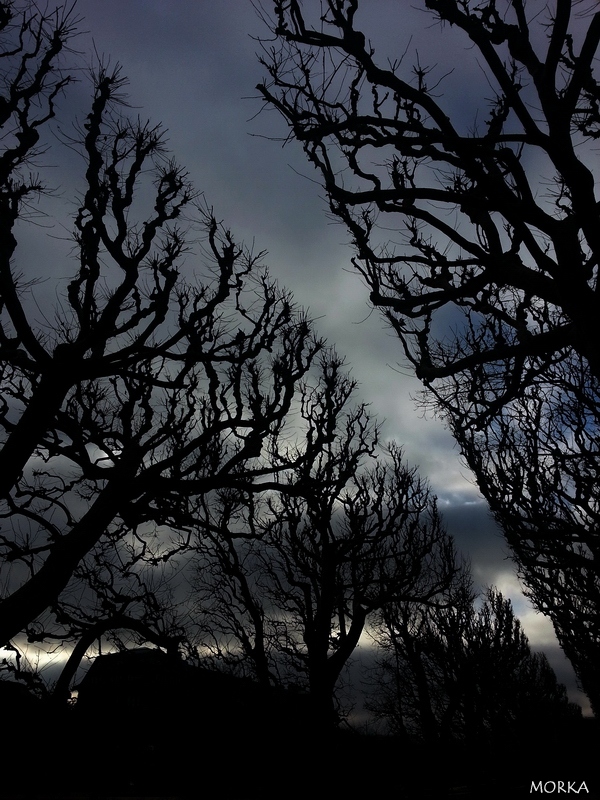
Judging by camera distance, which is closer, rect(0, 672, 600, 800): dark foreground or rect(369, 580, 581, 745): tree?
rect(0, 672, 600, 800): dark foreground

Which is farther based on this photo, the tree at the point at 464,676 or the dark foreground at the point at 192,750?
the tree at the point at 464,676

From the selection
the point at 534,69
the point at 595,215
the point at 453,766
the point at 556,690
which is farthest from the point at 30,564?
the point at 556,690

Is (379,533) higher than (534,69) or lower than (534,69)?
lower

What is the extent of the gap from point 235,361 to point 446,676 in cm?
2107

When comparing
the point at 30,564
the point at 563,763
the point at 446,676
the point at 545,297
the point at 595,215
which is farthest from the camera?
the point at 446,676

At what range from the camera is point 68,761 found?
686cm

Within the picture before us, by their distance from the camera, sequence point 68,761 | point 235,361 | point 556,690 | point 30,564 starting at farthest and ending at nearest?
point 556,690 < point 235,361 < point 30,564 < point 68,761

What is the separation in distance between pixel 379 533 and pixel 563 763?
14.1m

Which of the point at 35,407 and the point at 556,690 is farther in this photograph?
the point at 556,690

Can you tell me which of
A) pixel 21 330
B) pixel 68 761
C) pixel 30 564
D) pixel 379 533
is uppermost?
pixel 379 533

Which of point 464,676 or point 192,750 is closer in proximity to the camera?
point 192,750

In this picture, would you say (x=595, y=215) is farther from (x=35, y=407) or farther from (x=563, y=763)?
(x=563, y=763)

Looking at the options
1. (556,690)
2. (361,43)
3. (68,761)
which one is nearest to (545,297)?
(361,43)

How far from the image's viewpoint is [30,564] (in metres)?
7.51
